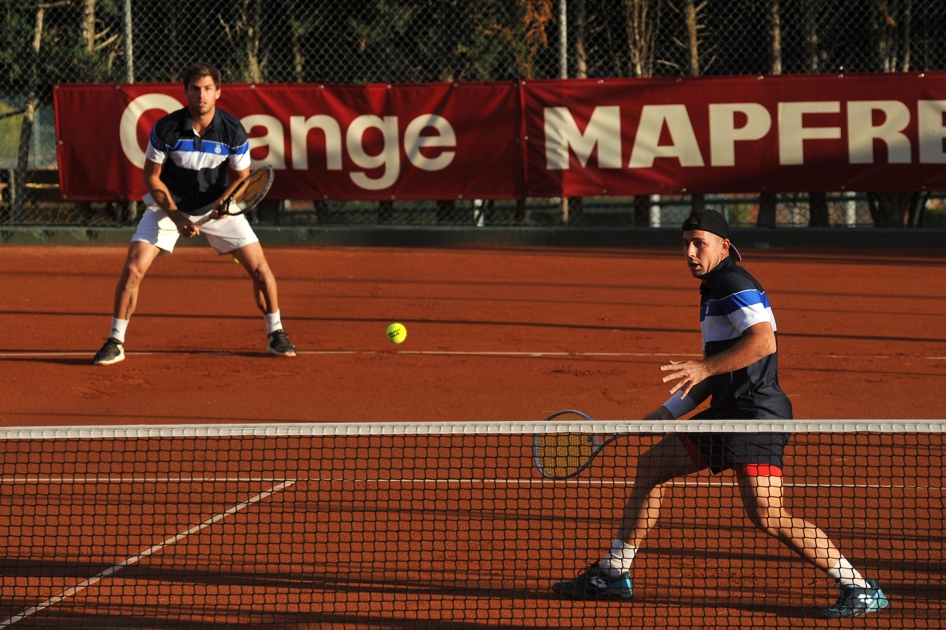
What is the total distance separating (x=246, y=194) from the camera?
25.6 feet

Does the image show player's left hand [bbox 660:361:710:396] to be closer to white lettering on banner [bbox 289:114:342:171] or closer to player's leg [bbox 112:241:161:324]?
player's leg [bbox 112:241:161:324]

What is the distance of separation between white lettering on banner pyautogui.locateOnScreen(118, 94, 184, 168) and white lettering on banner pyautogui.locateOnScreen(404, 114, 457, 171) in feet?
9.03

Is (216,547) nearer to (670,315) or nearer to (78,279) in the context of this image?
(670,315)

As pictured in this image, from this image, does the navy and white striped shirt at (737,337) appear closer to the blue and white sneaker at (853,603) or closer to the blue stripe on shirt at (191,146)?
the blue and white sneaker at (853,603)

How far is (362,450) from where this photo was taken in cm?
578

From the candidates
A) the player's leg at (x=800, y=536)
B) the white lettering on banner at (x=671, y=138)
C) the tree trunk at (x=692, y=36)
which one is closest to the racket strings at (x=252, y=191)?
the player's leg at (x=800, y=536)

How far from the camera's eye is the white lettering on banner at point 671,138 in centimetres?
1316

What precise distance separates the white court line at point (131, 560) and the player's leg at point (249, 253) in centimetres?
284

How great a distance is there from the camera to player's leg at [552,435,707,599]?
3820 mm

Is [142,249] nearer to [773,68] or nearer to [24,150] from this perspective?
[24,150]

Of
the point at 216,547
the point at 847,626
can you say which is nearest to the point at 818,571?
the point at 847,626

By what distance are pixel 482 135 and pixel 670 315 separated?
4.75m

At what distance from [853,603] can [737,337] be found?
0.94 m

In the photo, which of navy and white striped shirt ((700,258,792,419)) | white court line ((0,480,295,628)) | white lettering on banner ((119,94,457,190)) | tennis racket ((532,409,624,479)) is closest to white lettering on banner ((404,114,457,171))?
white lettering on banner ((119,94,457,190))
